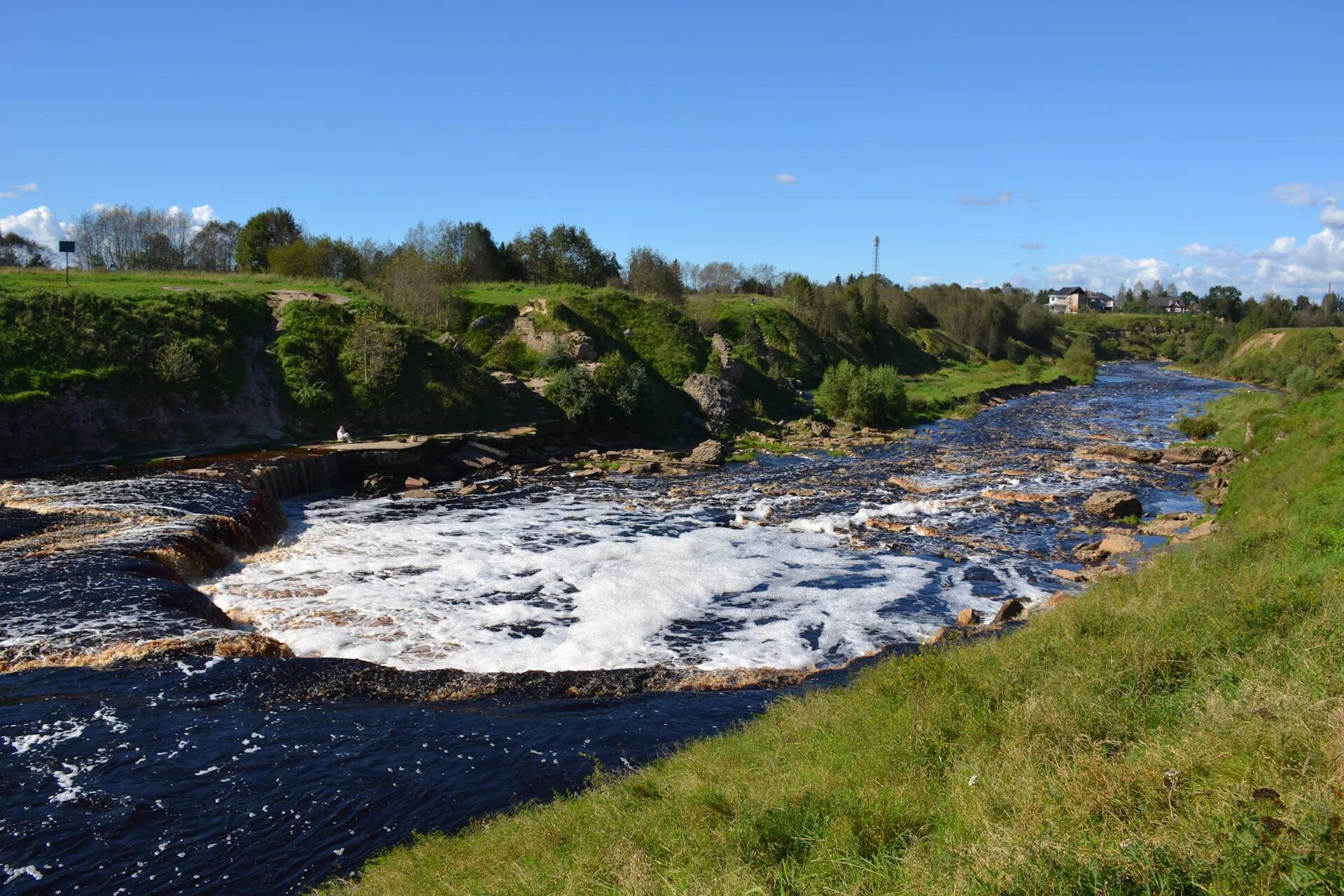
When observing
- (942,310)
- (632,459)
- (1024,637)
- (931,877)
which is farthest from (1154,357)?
(931,877)

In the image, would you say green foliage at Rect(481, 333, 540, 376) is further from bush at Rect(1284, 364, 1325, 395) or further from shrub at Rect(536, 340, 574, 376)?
bush at Rect(1284, 364, 1325, 395)

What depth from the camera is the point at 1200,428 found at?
134 feet

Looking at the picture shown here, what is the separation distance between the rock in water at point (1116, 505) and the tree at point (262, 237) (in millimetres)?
50089

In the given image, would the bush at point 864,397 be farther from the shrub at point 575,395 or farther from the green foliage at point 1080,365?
the green foliage at point 1080,365

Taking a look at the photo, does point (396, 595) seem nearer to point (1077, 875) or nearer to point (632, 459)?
point (1077, 875)

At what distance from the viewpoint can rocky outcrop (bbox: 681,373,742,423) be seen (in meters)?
→ 43.1

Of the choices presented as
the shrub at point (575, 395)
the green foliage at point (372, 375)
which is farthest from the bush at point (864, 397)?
the green foliage at point (372, 375)

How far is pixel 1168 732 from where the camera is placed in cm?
700

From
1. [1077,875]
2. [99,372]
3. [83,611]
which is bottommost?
[83,611]

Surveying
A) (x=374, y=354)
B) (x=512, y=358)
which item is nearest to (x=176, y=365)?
(x=374, y=354)

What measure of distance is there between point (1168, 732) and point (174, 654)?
44.5 ft

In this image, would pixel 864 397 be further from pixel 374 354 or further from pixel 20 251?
pixel 20 251

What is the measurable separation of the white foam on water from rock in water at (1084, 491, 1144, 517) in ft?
25.4

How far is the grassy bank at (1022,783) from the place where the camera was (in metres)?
4.72
